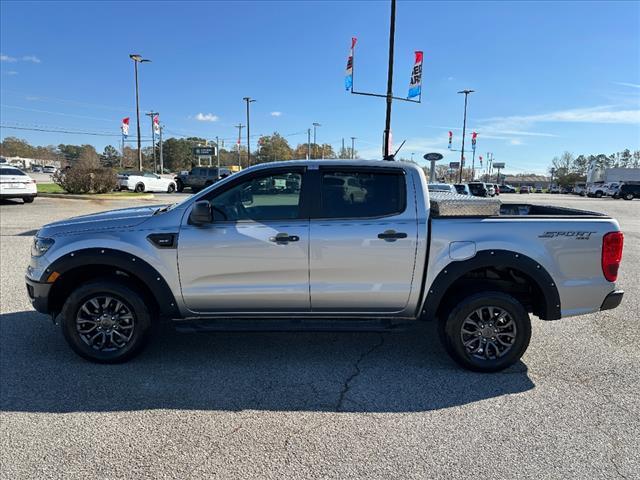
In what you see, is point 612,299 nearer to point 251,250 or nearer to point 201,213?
point 251,250

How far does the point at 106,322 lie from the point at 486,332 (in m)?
3.36

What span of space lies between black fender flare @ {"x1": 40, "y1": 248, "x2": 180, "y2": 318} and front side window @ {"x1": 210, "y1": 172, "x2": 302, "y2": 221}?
745 mm

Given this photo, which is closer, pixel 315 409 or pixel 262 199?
pixel 315 409

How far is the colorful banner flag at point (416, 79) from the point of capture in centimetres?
1534

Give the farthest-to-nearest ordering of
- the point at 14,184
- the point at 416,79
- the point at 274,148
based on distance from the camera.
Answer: the point at 274,148 < the point at 14,184 < the point at 416,79

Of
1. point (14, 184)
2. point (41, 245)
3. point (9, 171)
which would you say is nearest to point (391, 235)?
point (41, 245)

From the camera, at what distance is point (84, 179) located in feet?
70.4

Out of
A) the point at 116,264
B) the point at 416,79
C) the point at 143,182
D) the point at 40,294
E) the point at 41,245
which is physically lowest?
the point at 40,294

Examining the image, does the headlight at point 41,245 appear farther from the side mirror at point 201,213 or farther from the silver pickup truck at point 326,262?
the side mirror at point 201,213

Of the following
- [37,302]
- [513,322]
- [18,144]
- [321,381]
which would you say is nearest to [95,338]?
[37,302]

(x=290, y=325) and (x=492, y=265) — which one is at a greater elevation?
(x=492, y=265)

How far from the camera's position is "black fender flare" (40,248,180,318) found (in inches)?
147

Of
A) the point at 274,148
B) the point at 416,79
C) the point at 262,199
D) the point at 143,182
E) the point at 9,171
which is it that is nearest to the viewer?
the point at 262,199

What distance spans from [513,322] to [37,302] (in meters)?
4.18
